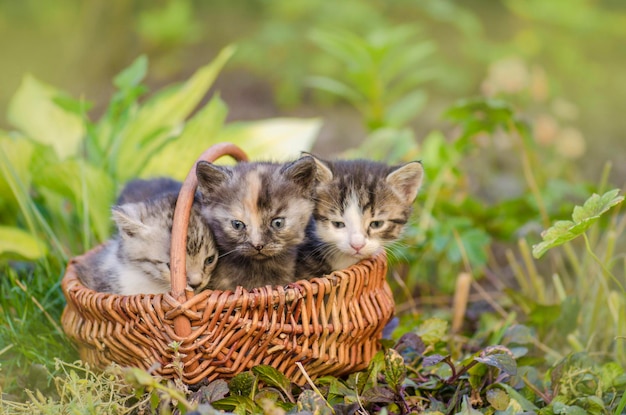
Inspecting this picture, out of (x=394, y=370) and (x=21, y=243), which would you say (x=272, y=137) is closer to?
(x=21, y=243)

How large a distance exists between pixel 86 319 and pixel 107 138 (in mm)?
1714

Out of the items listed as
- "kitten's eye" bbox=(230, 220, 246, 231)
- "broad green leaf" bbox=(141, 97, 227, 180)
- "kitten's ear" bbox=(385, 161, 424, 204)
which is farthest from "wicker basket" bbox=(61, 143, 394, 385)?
"broad green leaf" bbox=(141, 97, 227, 180)

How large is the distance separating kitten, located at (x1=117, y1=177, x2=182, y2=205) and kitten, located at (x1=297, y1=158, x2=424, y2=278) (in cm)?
67

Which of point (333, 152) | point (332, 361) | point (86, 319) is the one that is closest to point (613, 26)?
point (333, 152)

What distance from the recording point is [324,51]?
629cm

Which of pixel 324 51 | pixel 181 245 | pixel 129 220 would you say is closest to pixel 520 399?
pixel 181 245

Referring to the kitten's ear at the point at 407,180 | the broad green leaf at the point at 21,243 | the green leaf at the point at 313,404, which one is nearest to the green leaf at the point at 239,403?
the green leaf at the point at 313,404

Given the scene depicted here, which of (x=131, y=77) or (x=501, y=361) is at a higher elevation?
(x=131, y=77)

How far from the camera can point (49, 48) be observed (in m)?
6.84

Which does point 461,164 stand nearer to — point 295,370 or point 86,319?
point 295,370

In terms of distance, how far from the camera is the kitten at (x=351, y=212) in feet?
8.20

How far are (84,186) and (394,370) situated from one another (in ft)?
5.51

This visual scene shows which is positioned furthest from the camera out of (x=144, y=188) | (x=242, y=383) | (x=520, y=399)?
(x=144, y=188)

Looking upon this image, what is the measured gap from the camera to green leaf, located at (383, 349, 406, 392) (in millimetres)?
2209
